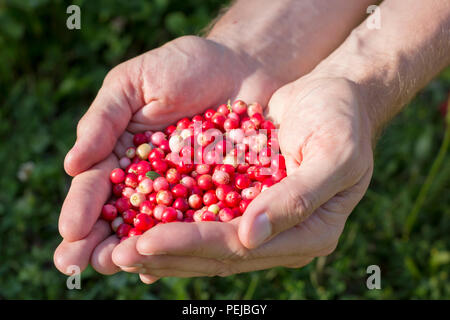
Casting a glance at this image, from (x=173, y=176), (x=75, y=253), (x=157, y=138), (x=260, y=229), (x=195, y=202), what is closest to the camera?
(x=260, y=229)

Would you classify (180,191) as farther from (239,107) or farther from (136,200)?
(239,107)

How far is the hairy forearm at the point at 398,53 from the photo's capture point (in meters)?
2.91

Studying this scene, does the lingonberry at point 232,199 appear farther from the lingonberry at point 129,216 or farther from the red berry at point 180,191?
the lingonberry at point 129,216

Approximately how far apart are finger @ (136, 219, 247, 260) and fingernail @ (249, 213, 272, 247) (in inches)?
4.5

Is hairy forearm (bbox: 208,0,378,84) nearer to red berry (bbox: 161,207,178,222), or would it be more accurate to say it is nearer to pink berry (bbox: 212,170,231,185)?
pink berry (bbox: 212,170,231,185)

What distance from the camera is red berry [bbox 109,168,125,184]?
2732 mm

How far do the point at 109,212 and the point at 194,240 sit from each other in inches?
25.0

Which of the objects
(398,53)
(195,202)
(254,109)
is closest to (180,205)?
(195,202)

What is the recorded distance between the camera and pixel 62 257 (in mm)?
2367

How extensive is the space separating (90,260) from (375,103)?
67.2 inches

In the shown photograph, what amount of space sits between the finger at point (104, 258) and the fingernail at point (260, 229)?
0.71 metres

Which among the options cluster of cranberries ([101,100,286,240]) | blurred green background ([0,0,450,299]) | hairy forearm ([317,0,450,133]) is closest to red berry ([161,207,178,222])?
cluster of cranberries ([101,100,286,240])

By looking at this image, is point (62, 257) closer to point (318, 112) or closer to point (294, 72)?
point (318, 112)

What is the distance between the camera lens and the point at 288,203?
2.14m
